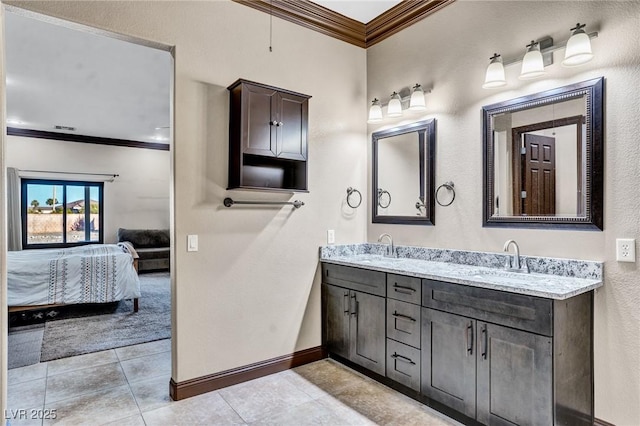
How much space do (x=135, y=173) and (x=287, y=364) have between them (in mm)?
6442

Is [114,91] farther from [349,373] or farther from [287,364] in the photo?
[349,373]

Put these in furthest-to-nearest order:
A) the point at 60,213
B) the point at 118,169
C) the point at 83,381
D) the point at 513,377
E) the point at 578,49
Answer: the point at 118,169
the point at 60,213
the point at 83,381
the point at 578,49
the point at 513,377

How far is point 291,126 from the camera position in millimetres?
2908

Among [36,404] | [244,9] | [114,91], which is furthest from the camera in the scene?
[114,91]

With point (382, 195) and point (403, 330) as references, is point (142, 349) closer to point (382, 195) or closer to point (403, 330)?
point (403, 330)

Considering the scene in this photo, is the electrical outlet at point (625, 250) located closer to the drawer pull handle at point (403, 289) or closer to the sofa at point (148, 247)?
the drawer pull handle at point (403, 289)

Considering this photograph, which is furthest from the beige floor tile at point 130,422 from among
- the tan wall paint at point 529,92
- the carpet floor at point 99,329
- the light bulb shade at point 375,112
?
Answer: the light bulb shade at point 375,112

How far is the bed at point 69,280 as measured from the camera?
421 cm

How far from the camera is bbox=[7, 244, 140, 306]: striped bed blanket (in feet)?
13.8

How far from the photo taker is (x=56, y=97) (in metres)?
5.10

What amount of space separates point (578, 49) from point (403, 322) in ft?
6.28

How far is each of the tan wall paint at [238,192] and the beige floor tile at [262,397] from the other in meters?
0.18

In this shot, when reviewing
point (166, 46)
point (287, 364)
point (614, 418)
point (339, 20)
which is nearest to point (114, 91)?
point (166, 46)

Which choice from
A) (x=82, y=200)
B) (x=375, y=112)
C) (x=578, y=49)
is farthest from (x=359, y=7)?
(x=82, y=200)
